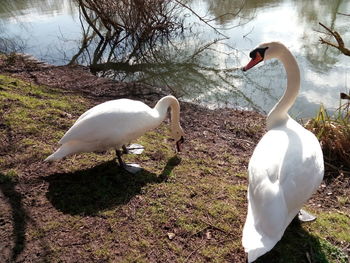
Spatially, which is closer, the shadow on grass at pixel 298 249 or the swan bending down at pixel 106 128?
the shadow on grass at pixel 298 249

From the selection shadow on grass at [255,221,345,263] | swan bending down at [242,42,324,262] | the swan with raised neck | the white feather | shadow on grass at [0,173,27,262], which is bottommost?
shadow on grass at [255,221,345,263]

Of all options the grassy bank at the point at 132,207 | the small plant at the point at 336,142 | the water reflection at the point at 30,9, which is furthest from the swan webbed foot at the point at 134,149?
the water reflection at the point at 30,9

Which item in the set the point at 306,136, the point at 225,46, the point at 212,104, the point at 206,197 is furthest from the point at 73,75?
the point at 306,136

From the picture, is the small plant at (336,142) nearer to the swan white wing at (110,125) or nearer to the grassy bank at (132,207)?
the grassy bank at (132,207)

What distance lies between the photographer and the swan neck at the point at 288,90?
416cm

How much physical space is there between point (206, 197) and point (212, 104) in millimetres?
4957

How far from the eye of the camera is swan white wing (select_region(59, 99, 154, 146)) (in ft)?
13.8

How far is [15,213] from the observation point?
361 centimetres

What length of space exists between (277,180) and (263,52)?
71.8 inches

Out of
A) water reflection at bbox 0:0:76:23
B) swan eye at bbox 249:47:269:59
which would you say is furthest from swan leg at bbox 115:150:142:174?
water reflection at bbox 0:0:76:23

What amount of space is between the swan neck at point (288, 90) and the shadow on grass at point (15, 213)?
305 centimetres

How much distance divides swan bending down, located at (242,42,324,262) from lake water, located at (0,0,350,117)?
287 cm

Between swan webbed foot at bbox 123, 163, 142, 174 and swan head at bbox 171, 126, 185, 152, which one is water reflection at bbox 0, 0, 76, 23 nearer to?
swan head at bbox 171, 126, 185, 152

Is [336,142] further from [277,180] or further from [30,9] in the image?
[30,9]
